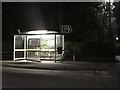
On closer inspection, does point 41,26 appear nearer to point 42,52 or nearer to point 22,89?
point 42,52

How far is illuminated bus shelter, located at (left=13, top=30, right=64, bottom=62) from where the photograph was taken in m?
23.8

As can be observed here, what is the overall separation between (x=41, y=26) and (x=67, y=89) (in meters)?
19.0

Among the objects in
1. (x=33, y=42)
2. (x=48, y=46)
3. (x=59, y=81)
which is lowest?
(x=59, y=81)

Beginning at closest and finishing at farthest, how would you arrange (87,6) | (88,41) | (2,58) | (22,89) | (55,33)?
(22,89) < (55,33) < (2,58) < (87,6) < (88,41)

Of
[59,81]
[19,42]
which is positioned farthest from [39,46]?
[59,81]

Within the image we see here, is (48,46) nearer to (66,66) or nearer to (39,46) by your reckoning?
(39,46)

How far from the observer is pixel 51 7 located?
2847 cm

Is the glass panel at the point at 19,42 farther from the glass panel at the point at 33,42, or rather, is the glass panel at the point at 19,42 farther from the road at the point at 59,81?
the road at the point at 59,81

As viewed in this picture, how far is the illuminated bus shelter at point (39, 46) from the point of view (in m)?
23.8

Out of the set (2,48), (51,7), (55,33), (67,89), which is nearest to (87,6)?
(51,7)

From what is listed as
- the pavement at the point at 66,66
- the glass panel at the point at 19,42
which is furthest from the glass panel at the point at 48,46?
the glass panel at the point at 19,42

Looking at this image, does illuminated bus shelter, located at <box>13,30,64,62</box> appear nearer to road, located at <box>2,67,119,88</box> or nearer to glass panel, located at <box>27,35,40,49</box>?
glass panel, located at <box>27,35,40,49</box>

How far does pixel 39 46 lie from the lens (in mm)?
23891

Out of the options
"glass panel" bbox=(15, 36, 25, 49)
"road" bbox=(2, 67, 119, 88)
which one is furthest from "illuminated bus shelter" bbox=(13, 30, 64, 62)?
"road" bbox=(2, 67, 119, 88)
